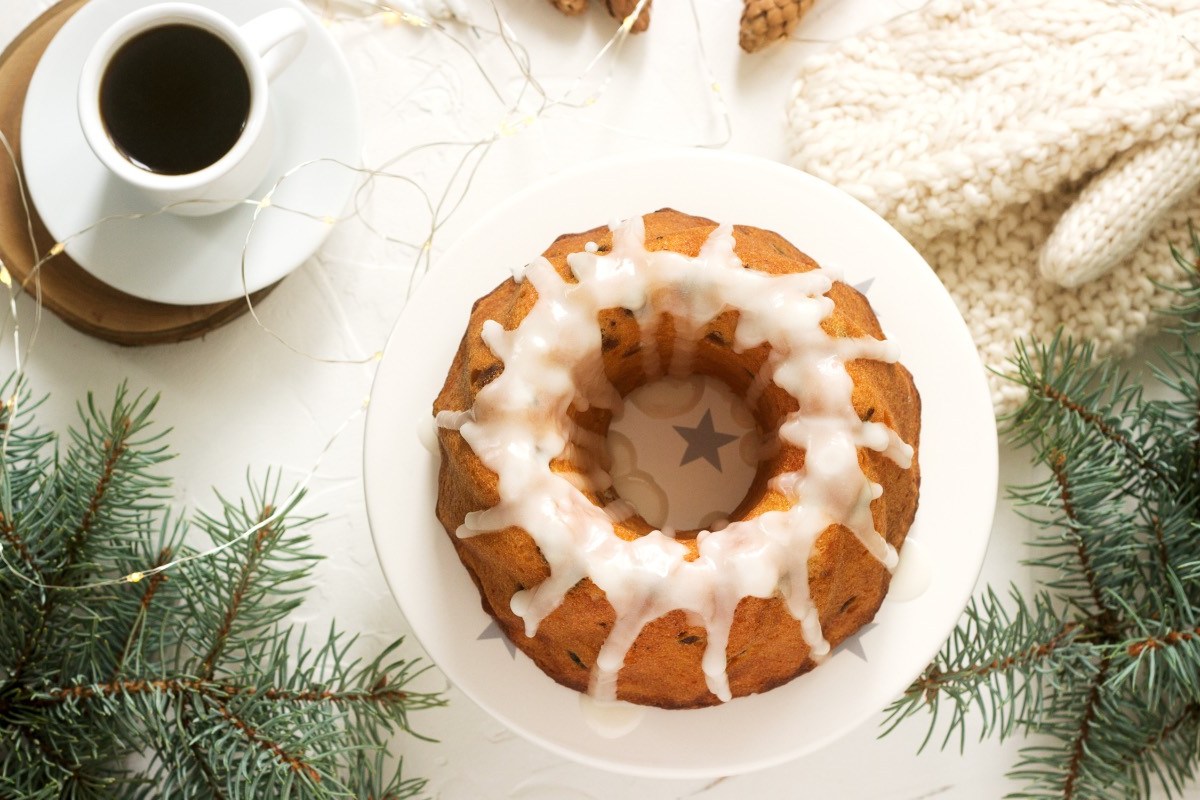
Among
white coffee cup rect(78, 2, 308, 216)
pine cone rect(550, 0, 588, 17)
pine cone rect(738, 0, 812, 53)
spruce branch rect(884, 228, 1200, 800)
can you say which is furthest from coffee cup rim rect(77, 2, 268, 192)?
spruce branch rect(884, 228, 1200, 800)

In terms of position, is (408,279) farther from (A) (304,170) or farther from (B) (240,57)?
(B) (240,57)

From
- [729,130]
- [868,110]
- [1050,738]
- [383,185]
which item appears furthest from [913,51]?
[1050,738]

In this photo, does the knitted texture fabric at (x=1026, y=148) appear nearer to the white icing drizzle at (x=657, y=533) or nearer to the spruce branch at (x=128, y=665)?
the white icing drizzle at (x=657, y=533)

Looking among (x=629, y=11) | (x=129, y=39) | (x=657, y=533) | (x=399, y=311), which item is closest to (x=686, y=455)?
(x=657, y=533)

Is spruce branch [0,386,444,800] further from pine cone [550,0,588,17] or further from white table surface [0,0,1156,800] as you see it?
pine cone [550,0,588,17]

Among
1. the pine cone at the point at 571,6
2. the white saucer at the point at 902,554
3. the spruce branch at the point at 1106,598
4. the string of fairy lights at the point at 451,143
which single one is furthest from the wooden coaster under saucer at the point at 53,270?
the spruce branch at the point at 1106,598

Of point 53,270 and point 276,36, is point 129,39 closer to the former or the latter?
point 276,36
